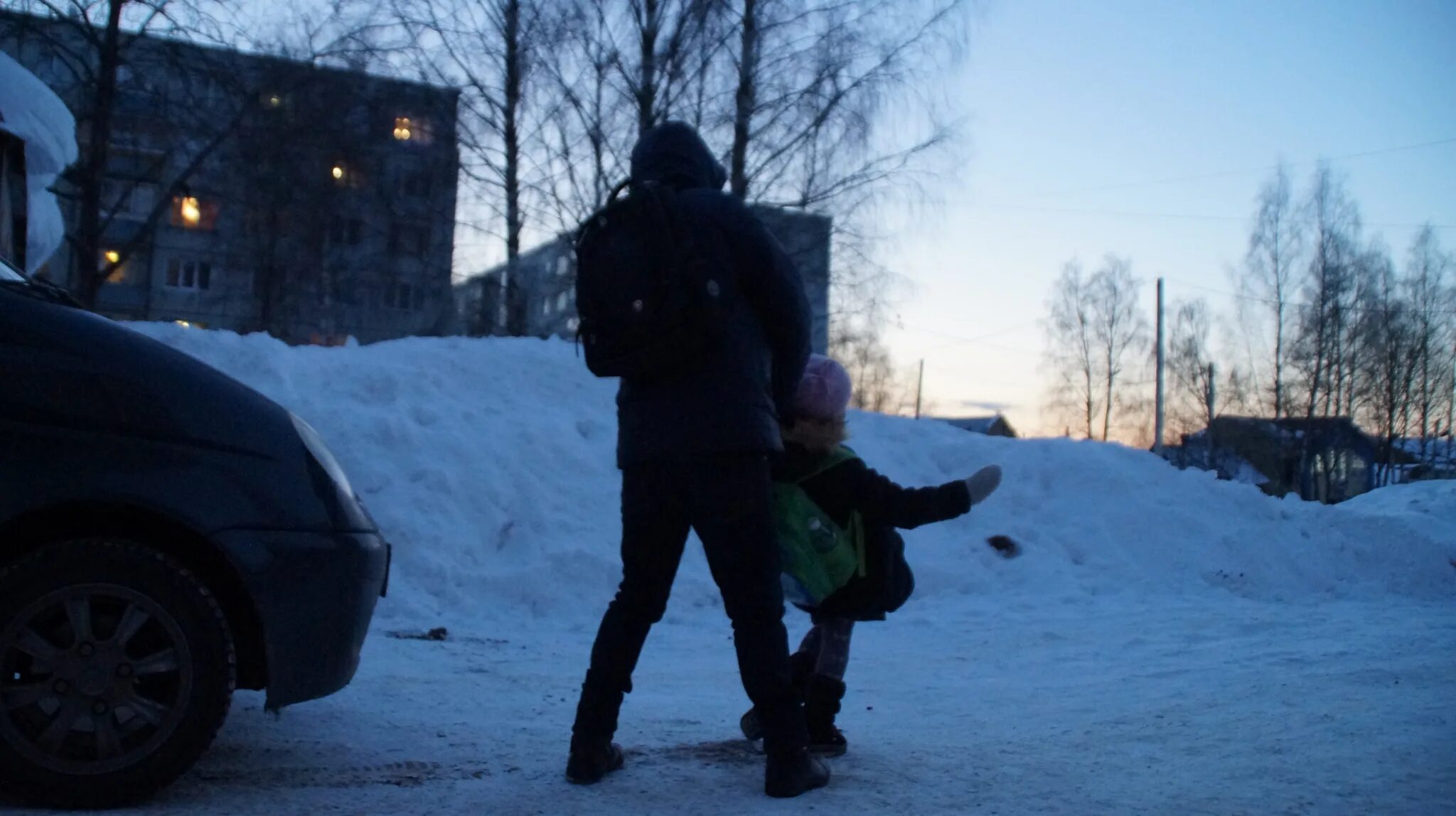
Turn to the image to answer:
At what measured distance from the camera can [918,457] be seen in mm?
11836

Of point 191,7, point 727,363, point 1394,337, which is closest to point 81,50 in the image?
point 191,7

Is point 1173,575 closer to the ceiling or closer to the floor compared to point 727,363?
closer to the floor

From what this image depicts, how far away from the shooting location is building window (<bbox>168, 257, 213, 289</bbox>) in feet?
149

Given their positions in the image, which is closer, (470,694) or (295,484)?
(295,484)

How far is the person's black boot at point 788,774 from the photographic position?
310cm

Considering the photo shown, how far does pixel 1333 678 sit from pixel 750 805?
3146 mm

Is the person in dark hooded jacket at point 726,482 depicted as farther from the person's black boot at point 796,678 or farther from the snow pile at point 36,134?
the snow pile at point 36,134

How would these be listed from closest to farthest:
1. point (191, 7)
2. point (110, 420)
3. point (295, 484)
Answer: point (110, 420), point (295, 484), point (191, 7)

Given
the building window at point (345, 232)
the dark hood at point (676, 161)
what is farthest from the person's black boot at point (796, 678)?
the building window at point (345, 232)

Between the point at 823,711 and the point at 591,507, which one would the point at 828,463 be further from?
the point at 591,507

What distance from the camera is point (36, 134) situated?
8.64 meters

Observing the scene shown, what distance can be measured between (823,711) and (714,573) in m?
0.75

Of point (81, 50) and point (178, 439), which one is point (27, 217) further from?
point (81, 50)

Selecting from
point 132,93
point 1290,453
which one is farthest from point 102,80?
point 1290,453
